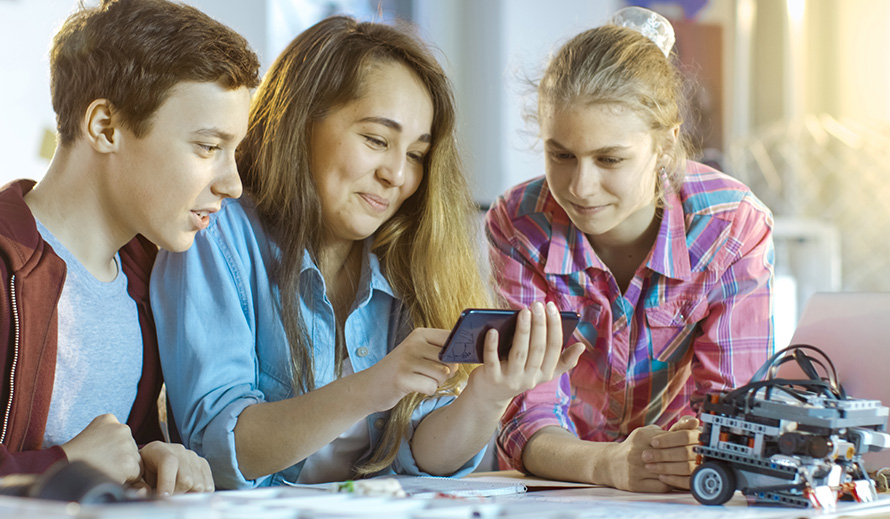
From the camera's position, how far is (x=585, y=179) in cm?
123

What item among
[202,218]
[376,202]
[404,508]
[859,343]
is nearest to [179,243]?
[202,218]

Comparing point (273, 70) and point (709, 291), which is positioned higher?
point (273, 70)

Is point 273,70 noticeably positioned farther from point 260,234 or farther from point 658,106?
point 658,106

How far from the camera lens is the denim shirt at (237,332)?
1.04 m

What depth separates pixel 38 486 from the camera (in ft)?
2.04

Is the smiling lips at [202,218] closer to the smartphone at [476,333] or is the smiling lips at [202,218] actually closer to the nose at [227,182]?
the nose at [227,182]

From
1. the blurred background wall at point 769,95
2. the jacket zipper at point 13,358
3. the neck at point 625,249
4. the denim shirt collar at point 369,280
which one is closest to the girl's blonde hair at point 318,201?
the denim shirt collar at point 369,280

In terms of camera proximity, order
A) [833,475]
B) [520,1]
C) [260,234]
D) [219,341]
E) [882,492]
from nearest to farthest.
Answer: [833,475] → [882,492] → [219,341] → [260,234] → [520,1]

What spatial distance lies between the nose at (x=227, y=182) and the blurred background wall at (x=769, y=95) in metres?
1.66

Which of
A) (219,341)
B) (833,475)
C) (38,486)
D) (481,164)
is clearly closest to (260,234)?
(219,341)

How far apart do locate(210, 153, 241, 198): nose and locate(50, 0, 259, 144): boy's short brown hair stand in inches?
3.8

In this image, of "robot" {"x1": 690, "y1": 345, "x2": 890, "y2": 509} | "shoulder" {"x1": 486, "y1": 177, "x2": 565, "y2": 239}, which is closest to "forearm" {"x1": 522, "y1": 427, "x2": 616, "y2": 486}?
"robot" {"x1": 690, "y1": 345, "x2": 890, "y2": 509}

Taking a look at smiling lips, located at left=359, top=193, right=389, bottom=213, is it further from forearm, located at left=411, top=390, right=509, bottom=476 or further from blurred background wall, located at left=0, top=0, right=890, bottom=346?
blurred background wall, located at left=0, top=0, right=890, bottom=346

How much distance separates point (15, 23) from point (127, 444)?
1.70 metres
